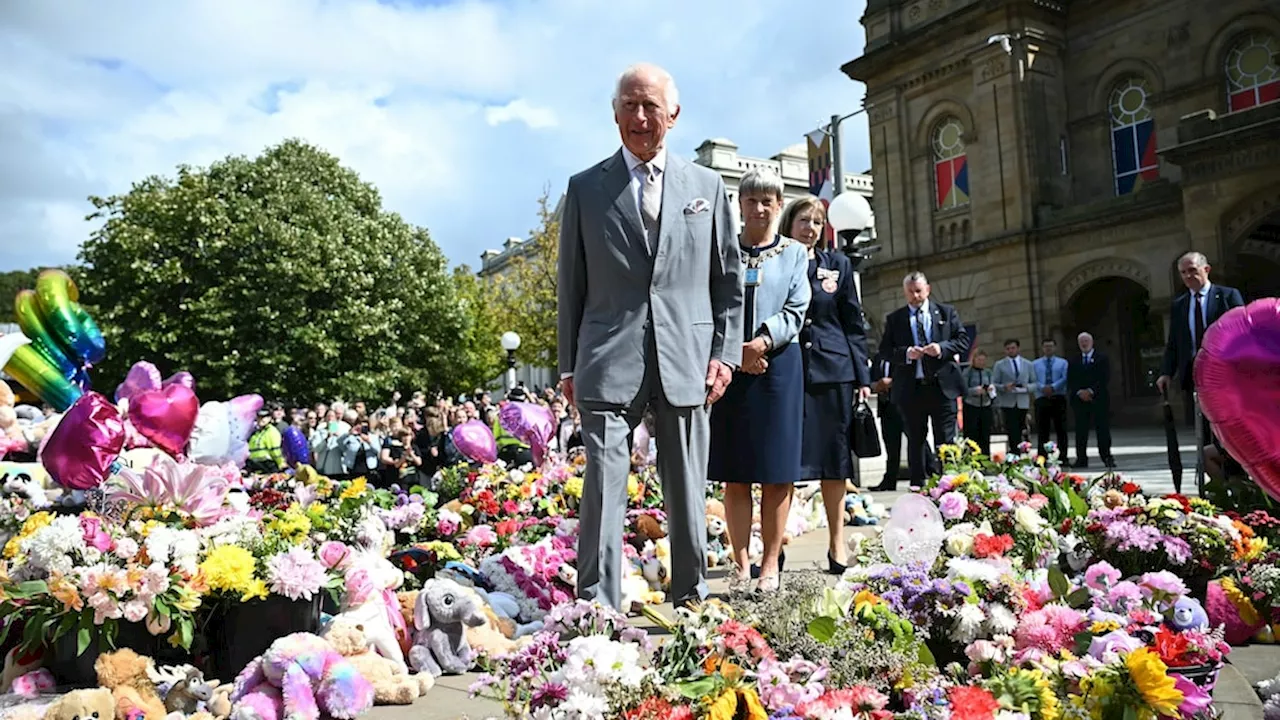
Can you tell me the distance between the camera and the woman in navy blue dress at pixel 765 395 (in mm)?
4609

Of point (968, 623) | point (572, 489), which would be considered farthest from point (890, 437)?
point (968, 623)

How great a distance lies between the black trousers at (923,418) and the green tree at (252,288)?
961 inches

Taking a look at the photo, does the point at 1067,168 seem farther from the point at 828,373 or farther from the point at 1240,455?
the point at 1240,455

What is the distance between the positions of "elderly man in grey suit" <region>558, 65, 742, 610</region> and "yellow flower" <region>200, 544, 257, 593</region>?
1203mm

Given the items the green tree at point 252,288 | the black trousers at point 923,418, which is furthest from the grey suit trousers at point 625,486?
the green tree at point 252,288

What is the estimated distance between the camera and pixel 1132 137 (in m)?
25.2

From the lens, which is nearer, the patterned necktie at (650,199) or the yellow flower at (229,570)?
the yellow flower at (229,570)

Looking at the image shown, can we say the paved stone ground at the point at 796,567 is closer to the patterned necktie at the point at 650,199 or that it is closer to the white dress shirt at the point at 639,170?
the white dress shirt at the point at 639,170

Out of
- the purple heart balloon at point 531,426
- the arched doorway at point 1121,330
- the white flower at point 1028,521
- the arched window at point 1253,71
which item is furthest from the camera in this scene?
the arched doorway at point 1121,330

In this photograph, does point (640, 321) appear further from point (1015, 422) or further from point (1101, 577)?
point (1015, 422)

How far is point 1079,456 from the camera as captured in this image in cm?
1342

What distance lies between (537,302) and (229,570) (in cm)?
3441

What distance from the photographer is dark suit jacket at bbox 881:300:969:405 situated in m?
8.00

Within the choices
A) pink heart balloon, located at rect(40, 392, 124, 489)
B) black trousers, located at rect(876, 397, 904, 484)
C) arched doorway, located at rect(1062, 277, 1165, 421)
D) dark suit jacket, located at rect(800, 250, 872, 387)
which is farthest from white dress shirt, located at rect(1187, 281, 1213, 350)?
arched doorway, located at rect(1062, 277, 1165, 421)
